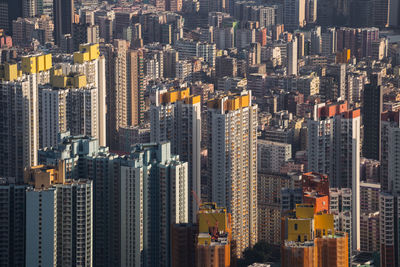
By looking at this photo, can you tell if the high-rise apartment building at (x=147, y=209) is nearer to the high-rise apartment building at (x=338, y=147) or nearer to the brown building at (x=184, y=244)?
the brown building at (x=184, y=244)

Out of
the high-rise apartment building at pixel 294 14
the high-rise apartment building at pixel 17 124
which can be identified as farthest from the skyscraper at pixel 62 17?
the high-rise apartment building at pixel 17 124

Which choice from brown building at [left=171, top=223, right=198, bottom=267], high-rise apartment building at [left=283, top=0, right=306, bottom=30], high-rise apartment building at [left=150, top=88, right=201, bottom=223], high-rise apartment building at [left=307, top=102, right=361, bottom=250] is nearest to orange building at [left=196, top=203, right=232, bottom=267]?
brown building at [left=171, top=223, right=198, bottom=267]

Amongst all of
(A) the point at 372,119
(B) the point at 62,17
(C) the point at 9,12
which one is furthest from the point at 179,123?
(C) the point at 9,12

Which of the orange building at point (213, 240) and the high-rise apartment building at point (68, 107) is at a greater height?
the high-rise apartment building at point (68, 107)

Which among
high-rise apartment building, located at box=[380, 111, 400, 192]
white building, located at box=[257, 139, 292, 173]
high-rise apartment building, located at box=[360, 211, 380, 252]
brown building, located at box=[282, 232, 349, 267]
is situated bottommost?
high-rise apartment building, located at box=[360, 211, 380, 252]

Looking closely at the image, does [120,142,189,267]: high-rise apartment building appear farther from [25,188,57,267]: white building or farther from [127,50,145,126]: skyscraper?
[127,50,145,126]: skyscraper

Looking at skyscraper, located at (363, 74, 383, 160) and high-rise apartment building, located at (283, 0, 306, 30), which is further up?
high-rise apartment building, located at (283, 0, 306, 30)

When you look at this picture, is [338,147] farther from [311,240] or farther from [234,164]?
[311,240]
